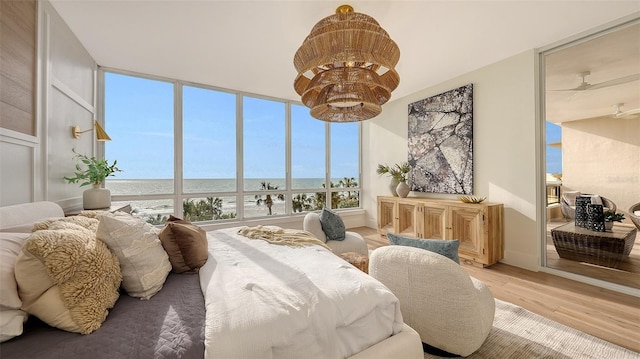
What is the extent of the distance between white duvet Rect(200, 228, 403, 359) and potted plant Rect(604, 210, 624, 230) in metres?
3.08

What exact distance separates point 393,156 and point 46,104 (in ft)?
16.1

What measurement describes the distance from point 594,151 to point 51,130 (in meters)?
5.48

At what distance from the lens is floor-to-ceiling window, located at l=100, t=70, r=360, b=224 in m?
3.88

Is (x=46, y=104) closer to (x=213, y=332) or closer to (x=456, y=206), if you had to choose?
(x=213, y=332)

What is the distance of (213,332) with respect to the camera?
0.94 meters

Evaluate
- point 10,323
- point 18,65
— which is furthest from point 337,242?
point 18,65

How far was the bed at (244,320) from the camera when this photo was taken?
89 centimetres

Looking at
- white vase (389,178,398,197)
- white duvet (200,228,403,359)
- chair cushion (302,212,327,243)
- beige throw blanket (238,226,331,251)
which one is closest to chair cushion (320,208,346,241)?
chair cushion (302,212,327,243)

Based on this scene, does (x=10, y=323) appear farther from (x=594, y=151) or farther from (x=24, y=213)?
(x=594, y=151)

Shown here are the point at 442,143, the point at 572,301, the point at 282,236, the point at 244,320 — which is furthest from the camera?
the point at 442,143

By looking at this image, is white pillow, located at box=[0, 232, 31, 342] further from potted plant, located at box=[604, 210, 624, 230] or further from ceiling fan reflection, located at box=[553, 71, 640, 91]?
ceiling fan reflection, located at box=[553, 71, 640, 91]

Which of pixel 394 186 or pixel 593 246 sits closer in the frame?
pixel 593 246

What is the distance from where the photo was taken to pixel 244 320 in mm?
987

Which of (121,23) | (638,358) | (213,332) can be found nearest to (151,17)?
(121,23)
